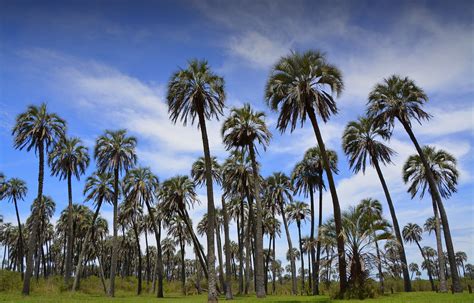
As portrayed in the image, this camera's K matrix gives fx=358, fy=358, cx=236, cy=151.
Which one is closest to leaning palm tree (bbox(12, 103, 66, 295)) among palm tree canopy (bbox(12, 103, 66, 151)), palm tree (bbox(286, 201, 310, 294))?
palm tree canopy (bbox(12, 103, 66, 151))

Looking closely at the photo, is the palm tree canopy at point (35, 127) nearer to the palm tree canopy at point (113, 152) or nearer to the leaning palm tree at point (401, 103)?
the palm tree canopy at point (113, 152)

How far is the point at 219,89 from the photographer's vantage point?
28047 millimetres

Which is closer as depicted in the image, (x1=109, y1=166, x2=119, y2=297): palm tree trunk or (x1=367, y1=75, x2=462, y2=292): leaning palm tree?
(x1=367, y1=75, x2=462, y2=292): leaning palm tree

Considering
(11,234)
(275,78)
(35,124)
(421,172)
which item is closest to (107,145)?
(35,124)

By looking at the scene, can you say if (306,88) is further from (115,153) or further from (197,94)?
(115,153)

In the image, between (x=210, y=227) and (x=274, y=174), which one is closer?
(x=210, y=227)

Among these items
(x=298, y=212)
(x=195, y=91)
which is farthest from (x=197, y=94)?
(x=298, y=212)

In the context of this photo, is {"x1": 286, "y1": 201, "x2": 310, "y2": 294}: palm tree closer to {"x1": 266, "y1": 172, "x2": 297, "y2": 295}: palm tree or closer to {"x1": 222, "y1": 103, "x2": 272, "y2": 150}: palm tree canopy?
{"x1": 266, "y1": 172, "x2": 297, "y2": 295}: palm tree

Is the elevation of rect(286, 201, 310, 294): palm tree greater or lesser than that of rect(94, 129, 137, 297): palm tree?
lesser

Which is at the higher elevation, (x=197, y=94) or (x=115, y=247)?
(x=197, y=94)

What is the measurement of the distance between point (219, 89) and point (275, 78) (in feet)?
14.5

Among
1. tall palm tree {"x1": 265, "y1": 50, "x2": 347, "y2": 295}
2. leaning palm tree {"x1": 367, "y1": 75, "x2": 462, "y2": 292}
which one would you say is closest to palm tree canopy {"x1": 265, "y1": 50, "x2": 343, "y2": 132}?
tall palm tree {"x1": 265, "y1": 50, "x2": 347, "y2": 295}

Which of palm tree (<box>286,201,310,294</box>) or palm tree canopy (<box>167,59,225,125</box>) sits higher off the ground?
palm tree canopy (<box>167,59,225,125</box>)

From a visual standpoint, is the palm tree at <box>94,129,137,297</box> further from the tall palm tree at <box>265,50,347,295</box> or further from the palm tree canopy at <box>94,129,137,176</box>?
the tall palm tree at <box>265,50,347,295</box>
